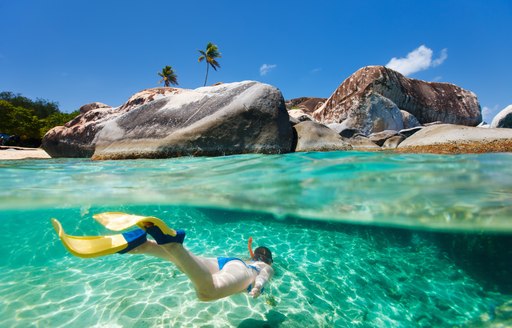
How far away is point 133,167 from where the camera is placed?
796 centimetres

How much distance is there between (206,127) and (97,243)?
693 cm

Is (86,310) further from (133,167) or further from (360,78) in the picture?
(360,78)

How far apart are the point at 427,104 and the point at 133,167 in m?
22.8

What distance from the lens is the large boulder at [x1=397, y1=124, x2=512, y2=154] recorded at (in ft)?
27.4

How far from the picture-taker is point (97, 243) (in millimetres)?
2311

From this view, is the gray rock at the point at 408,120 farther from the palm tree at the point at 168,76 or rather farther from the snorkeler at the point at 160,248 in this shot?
the palm tree at the point at 168,76

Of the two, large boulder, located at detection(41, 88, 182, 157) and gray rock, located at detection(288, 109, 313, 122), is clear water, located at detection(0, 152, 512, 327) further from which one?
gray rock, located at detection(288, 109, 313, 122)

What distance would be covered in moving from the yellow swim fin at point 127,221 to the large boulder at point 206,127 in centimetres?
646

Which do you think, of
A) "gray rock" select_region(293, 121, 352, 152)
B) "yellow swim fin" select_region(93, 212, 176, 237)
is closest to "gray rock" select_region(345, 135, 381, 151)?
"gray rock" select_region(293, 121, 352, 152)

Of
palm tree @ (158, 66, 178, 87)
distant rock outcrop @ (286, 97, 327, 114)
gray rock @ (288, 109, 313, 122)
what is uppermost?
palm tree @ (158, 66, 178, 87)

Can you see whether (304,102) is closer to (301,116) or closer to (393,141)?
(301,116)

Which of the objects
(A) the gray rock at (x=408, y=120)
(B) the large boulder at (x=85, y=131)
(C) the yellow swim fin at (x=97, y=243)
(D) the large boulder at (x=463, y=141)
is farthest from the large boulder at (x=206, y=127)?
(A) the gray rock at (x=408, y=120)

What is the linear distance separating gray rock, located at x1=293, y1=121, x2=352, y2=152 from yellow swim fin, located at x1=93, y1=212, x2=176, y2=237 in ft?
26.3

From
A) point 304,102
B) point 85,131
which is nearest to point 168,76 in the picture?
point 304,102
